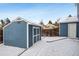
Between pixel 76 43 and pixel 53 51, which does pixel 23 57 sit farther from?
pixel 76 43

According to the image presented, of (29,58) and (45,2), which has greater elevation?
(45,2)

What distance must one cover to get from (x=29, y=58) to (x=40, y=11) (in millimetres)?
903

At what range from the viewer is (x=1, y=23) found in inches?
110

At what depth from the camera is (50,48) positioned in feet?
9.54

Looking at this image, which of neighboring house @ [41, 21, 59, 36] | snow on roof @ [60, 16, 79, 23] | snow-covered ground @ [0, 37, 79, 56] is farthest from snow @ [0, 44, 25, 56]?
snow on roof @ [60, 16, 79, 23]

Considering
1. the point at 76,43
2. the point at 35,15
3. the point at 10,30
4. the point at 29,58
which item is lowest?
the point at 29,58

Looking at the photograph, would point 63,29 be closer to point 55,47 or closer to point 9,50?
point 55,47

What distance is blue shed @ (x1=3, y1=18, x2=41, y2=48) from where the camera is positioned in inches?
109

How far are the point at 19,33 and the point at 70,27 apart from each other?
3.21 ft

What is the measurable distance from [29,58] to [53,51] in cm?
47

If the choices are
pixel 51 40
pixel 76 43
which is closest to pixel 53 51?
pixel 51 40

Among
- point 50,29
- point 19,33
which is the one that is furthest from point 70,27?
point 19,33

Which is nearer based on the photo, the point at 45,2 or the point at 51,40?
the point at 45,2

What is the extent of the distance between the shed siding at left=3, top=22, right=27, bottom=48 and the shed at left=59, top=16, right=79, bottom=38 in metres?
0.72
